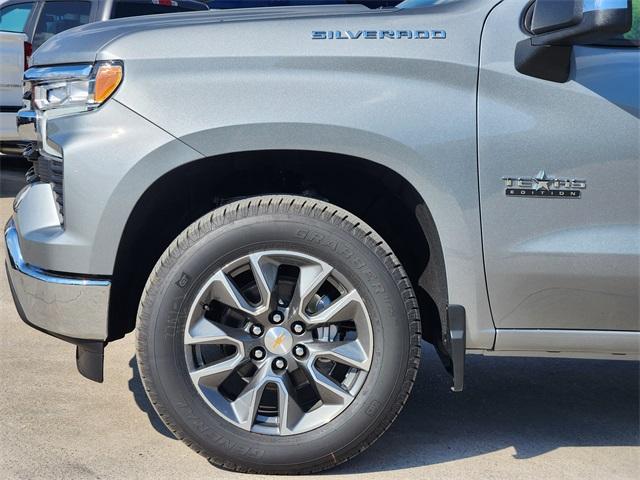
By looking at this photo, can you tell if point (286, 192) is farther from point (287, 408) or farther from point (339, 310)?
point (287, 408)

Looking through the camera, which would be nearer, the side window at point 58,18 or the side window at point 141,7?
the side window at point 141,7

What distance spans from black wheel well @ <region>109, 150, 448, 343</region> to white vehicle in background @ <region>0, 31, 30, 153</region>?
5921 mm

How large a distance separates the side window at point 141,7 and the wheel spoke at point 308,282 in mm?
6109

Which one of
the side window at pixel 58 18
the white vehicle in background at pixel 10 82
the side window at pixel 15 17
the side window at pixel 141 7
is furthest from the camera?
the side window at pixel 15 17

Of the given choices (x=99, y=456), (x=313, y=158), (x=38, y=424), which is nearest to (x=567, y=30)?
(x=313, y=158)

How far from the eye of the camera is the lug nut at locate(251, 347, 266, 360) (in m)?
3.00

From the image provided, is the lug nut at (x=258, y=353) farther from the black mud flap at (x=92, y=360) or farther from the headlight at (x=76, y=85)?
the headlight at (x=76, y=85)

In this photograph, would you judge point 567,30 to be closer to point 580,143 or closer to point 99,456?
point 580,143

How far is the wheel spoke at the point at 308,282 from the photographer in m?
2.96

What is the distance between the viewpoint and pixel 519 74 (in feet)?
9.45

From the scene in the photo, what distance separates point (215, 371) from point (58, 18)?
7.00 meters

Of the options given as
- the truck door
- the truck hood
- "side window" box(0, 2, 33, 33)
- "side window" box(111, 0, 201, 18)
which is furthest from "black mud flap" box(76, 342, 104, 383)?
"side window" box(0, 2, 33, 33)

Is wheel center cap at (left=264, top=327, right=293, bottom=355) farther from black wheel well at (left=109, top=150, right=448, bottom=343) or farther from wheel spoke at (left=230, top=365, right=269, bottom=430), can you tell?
black wheel well at (left=109, top=150, right=448, bottom=343)

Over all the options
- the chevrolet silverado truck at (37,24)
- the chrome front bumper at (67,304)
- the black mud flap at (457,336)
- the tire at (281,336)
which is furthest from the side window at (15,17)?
the black mud flap at (457,336)
